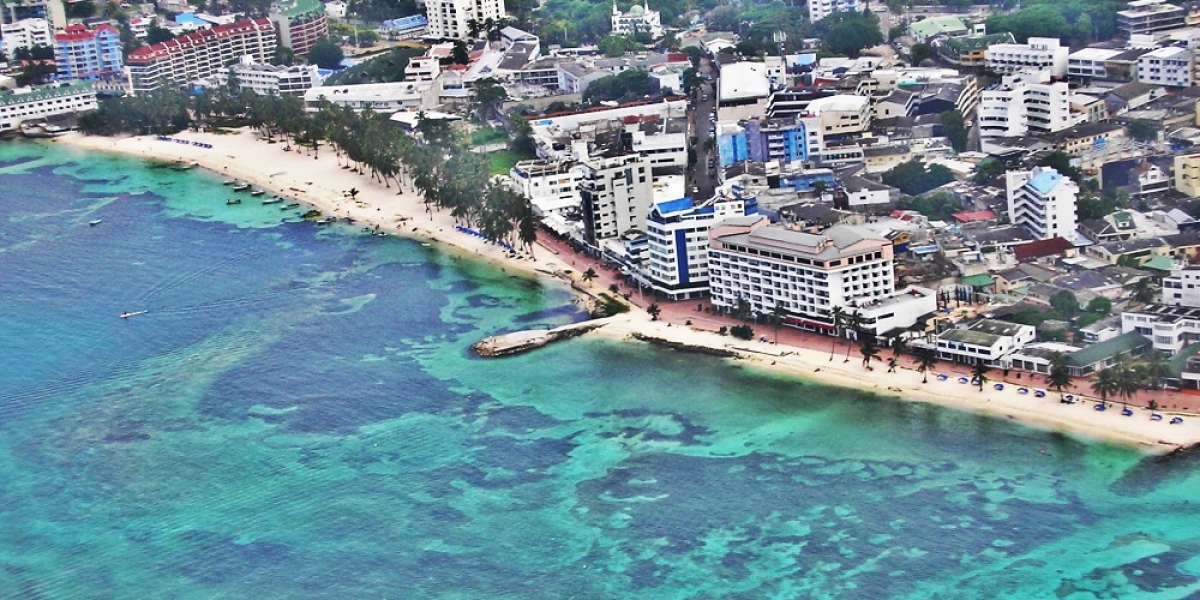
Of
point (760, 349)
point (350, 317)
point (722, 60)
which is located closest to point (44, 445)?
point (350, 317)

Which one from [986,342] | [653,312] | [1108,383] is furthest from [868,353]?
[653,312]

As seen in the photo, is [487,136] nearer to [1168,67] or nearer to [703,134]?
[703,134]

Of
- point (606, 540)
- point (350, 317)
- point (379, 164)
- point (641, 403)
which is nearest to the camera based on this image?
point (606, 540)

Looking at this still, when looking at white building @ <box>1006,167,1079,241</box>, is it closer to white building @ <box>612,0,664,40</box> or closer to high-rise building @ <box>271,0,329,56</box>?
white building @ <box>612,0,664,40</box>

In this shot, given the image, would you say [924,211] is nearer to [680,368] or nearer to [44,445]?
[680,368]

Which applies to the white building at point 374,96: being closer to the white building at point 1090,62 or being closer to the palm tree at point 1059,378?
the white building at point 1090,62
